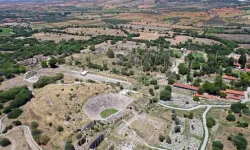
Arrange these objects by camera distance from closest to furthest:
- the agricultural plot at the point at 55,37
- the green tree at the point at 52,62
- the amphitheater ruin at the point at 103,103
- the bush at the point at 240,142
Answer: the bush at the point at 240,142
the amphitheater ruin at the point at 103,103
the green tree at the point at 52,62
the agricultural plot at the point at 55,37

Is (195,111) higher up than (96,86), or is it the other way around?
(96,86)

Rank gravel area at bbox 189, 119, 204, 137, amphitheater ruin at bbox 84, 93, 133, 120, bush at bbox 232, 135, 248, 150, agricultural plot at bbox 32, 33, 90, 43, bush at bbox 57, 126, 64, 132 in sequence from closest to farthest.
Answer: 1. bush at bbox 232, 135, 248, 150
2. bush at bbox 57, 126, 64, 132
3. gravel area at bbox 189, 119, 204, 137
4. amphitheater ruin at bbox 84, 93, 133, 120
5. agricultural plot at bbox 32, 33, 90, 43

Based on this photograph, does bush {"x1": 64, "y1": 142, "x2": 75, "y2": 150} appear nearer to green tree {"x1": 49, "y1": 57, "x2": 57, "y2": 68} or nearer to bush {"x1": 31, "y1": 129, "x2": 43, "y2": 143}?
bush {"x1": 31, "y1": 129, "x2": 43, "y2": 143}

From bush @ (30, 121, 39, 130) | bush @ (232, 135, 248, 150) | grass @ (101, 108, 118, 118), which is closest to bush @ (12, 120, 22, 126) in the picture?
bush @ (30, 121, 39, 130)

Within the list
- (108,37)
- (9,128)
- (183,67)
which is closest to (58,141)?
(9,128)

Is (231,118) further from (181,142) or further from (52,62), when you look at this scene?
(52,62)

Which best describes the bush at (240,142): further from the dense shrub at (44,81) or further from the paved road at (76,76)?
the dense shrub at (44,81)

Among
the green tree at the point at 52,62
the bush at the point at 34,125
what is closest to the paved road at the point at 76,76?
the green tree at the point at 52,62

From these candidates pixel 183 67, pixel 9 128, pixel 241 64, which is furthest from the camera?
pixel 241 64

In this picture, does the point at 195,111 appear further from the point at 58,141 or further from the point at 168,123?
the point at 58,141
